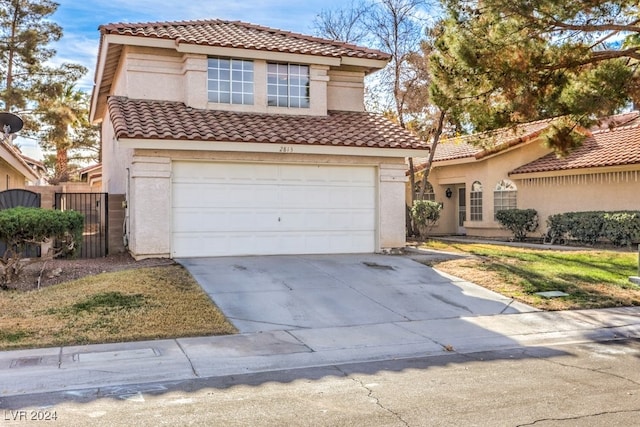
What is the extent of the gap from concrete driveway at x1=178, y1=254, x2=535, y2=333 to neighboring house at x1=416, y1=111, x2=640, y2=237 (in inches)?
229

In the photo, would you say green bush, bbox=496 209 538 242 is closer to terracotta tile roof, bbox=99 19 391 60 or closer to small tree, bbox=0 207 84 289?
terracotta tile roof, bbox=99 19 391 60

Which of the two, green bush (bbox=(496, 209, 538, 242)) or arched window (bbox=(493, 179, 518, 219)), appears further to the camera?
arched window (bbox=(493, 179, 518, 219))

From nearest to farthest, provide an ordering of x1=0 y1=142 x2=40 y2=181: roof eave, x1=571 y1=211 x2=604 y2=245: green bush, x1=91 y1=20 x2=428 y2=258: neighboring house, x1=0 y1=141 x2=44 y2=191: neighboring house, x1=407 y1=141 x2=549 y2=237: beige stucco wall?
x1=91 y1=20 x2=428 y2=258: neighboring house < x1=0 y1=142 x2=40 y2=181: roof eave < x1=0 y1=141 x2=44 y2=191: neighboring house < x1=571 y1=211 x2=604 y2=245: green bush < x1=407 y1=141 x2=549 y2=237: beige stucco wall

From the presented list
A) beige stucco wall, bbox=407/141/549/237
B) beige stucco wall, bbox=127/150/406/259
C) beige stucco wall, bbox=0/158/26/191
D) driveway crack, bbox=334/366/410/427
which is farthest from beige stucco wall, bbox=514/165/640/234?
beige stucco wall, bbox=0/158/26/191

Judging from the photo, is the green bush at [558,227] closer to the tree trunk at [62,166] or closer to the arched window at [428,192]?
the arched window at [428,192]

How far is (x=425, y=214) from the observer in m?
22.7

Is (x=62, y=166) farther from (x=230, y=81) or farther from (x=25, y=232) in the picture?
(x=25, y=232)

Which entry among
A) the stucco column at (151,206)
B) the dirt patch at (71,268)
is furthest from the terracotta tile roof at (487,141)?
the dirt patch at (71,268)

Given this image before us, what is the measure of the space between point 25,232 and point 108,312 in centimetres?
352

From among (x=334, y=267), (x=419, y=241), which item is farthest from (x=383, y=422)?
(x=419, y=241)

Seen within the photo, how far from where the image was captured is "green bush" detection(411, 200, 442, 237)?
2270 cm

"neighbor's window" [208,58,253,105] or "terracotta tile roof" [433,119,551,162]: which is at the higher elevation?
"neighbor's window" [208,58,253,105]

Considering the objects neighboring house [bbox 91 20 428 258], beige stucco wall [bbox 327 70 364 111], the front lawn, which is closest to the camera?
the front lawn

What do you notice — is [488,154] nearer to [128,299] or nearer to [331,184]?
[331,184]
